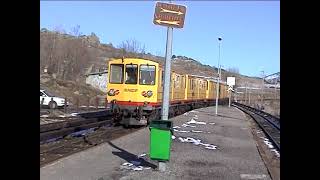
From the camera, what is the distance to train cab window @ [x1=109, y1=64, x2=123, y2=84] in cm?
2339

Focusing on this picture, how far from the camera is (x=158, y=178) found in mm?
9805

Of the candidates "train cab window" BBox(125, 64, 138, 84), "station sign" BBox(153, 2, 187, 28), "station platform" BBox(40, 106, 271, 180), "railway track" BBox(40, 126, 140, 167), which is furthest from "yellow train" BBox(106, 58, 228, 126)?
"station sign" BBox(153, 2, 187, 28)

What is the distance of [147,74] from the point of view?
22.9 m

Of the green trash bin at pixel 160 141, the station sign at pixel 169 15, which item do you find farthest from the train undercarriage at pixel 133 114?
the station sign at pixel 169 15

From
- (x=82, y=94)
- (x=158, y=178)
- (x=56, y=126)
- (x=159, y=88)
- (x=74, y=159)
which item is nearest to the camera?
(x=158, y=178)

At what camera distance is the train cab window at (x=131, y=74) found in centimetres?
2305

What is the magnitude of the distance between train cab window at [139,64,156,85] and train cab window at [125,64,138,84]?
0.25m

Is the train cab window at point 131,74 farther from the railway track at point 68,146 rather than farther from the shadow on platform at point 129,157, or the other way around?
the shadow on platform at point 129,157

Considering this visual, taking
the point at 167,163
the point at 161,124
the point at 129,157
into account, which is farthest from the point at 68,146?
the point at 161,124

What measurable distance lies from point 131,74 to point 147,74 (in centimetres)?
78
